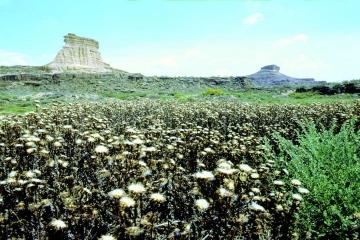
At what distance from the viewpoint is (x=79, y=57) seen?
146m

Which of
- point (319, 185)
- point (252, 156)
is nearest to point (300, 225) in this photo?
point (319, 185)

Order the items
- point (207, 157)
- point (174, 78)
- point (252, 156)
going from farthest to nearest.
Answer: point (174, 78) → point (252, 156) → point (207, 157)

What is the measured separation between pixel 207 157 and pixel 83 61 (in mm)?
146316

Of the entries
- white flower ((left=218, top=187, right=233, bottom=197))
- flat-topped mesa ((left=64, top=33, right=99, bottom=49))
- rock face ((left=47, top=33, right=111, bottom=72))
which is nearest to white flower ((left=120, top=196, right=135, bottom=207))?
white flower ((left=218, top=187, right=233, bottom=197))

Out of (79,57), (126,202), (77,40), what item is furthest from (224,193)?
(77,40)

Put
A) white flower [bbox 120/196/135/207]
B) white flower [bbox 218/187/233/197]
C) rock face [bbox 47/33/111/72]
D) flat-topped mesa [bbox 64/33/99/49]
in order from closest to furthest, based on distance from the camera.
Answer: white flower [bbox 120/196/135/207] < white flower [bbox 218/187/233/197] < rock face [bbox 47/33/111/72] < flat-topped mesa [bbox 64/33/99/49]

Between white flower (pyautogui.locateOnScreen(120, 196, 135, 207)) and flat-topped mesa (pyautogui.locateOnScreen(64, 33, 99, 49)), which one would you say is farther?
flat-topped mesa (pyautogui.locateOnScreen(64, 33, 99, 49))

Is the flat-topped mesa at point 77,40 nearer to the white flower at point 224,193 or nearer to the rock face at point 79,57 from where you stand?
the rock face at point 79,57

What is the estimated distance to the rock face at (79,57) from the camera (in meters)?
136

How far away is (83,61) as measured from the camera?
147 metres

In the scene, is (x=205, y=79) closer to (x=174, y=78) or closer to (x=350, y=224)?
(x=174, y=78)

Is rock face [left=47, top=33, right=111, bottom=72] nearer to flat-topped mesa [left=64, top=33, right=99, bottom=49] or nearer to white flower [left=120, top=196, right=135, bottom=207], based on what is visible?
flat-topped mesa [left=64, top=33, right=99, bottom=49]

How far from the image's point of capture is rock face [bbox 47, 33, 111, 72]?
446 feet

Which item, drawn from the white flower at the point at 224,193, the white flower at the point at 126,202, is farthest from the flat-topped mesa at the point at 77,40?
the white flower at the point at 224,193
